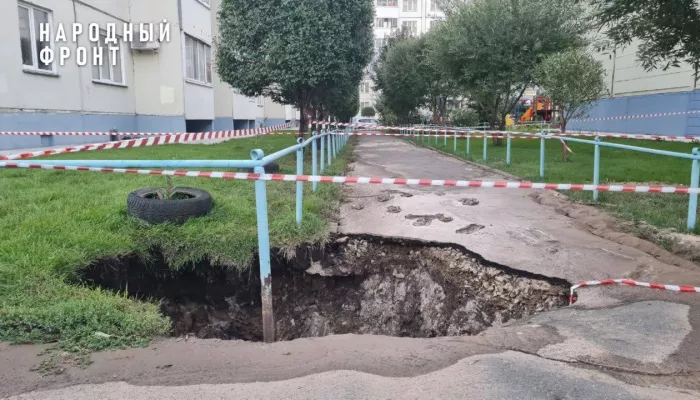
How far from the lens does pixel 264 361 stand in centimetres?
312

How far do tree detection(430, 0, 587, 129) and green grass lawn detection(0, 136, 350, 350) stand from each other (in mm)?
11165

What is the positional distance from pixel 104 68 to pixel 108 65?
0.88ft

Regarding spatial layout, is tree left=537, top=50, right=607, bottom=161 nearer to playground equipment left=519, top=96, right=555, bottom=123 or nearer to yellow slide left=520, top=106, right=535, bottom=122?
playground equipment left=519, top=96, right=555, bottom=123

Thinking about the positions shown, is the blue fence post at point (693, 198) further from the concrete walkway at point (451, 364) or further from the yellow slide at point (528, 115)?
the yellow slide at point (528, 115)

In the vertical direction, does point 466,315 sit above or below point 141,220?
below

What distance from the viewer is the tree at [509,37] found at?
17656 millimetres

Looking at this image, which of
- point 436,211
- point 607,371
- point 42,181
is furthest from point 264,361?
point 42,181

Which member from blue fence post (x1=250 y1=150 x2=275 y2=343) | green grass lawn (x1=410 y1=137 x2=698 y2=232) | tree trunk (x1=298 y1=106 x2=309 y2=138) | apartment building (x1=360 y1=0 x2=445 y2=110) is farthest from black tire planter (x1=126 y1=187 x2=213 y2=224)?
apartment building (x1=360 y1=0 x2=445 y2=110)

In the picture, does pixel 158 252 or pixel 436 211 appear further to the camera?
pixel 436 211

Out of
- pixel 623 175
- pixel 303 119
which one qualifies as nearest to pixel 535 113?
pixel 303 119

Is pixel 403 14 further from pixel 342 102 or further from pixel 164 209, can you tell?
pixel 164 209

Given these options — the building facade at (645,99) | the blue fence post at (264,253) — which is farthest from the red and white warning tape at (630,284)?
the building facade at (645,99)

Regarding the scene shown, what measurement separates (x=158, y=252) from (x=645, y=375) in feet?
14.8

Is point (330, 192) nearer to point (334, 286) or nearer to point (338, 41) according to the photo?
point (334, 286)
